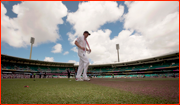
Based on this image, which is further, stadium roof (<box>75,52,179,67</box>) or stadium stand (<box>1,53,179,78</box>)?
stadium stand (<box>1,53,179,78</box>)

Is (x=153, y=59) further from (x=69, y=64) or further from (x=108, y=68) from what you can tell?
(x=69, y=64)

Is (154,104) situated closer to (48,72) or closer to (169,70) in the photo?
(169,70)

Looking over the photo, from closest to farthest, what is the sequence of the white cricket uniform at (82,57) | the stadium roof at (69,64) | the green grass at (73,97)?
the green grass at (73,97) < the white cricket uniform at (82,57) < the stadium roof at (69,64)

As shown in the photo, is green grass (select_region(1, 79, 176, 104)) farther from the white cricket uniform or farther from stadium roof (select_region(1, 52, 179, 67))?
stadium roof (select_region(1, 52, 179, 67))

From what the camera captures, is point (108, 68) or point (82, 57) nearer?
point (82, 57)

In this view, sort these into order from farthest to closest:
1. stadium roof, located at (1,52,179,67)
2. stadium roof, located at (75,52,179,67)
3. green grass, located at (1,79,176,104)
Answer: stadium roof, located at (1,52,179,67), stadium roof, located at (75,52,179,67), green grass, located at (1,79,176,104)

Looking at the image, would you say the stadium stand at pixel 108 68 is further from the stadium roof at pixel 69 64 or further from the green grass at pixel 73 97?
the green grass at pixel 73 97

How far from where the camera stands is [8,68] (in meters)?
30.5

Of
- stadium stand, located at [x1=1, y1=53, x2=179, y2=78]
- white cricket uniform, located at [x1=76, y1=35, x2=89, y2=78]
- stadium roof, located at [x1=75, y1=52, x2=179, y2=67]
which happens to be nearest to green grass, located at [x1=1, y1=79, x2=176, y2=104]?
white cricket uniform, located at [x1=76, y1=35, x2=89, y2=78]

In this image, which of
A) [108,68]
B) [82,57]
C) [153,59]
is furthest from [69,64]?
[82,57]

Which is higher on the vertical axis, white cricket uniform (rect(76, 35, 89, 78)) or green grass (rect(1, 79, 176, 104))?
white cricket uniform (rect(76, 35, 89, 78))

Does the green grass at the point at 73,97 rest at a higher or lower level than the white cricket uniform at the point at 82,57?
lower

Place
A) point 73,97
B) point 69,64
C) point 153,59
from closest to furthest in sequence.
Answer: point 73,97, point 153,59, point 69,64

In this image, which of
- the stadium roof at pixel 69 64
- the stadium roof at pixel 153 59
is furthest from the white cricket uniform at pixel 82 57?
the stadium roof at pixel 153 59
